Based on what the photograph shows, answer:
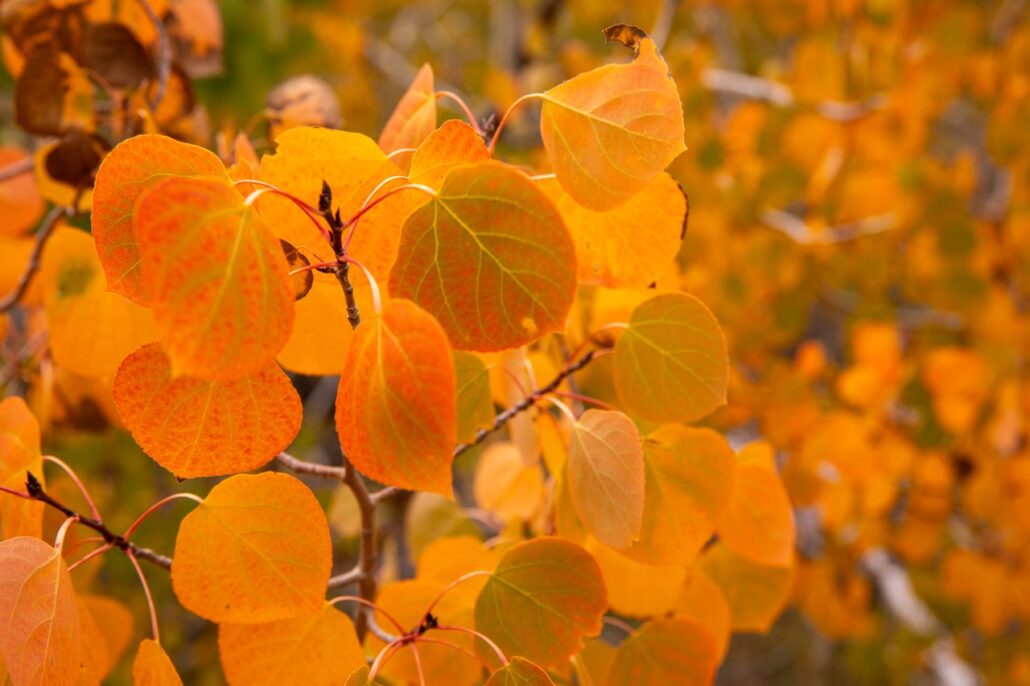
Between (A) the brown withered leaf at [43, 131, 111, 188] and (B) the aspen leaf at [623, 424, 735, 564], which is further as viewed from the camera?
(A) the brown withered leaf at [43, 131, 111, 188]

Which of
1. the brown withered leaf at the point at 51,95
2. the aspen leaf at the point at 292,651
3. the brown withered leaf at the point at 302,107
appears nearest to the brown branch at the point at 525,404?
the aspen leaf at the point at 292,651

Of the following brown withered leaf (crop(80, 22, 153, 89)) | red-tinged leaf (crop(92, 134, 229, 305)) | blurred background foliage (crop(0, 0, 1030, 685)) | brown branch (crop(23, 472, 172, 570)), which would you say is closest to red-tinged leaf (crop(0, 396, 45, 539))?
brown branch (crop(23, 472, 172, 570))

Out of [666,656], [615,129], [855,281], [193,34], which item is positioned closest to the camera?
[615,129]

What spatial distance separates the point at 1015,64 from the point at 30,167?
7.29ft

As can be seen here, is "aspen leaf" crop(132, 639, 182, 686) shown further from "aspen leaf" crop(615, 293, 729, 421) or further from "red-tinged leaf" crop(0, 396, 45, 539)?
"aspen leaf" crop(615, 293, 729, 421)

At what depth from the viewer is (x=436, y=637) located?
48 cm

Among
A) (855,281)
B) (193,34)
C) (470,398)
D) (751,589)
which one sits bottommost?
(855,281)

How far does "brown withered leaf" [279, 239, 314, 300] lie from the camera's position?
38 centimetres

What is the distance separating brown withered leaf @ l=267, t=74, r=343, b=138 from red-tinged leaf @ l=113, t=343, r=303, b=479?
32cm

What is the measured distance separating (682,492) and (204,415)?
0.25 metres

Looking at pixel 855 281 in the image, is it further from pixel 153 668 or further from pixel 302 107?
pixel 153 668

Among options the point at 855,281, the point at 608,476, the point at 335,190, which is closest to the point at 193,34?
the point at 335,190

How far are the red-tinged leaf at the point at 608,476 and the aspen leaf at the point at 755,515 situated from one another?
5.4 inches

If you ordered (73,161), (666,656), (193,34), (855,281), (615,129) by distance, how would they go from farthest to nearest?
(855,281), (193,34), (73,161), (666,656), (615,129)
